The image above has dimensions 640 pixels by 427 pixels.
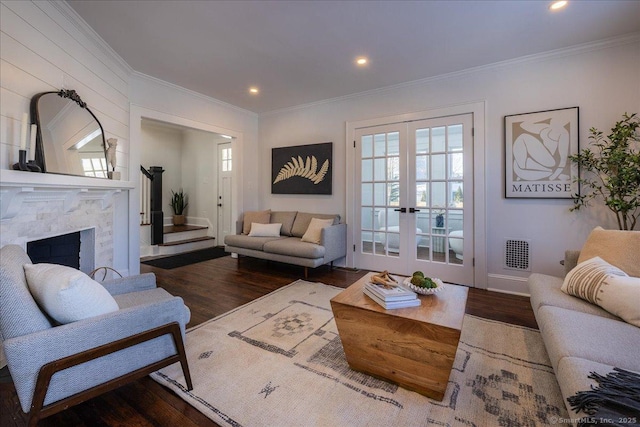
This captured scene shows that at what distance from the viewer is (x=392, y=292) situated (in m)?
1.70

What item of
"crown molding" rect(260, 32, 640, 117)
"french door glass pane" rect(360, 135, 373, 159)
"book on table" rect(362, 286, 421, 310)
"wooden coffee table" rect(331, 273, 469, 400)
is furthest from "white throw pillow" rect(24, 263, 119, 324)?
"crown molding" rect(260, 32, 640, 117)

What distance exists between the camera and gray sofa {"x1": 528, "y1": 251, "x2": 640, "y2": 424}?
3.86 feet

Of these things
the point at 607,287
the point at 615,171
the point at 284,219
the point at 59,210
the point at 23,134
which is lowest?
the point at 607,287

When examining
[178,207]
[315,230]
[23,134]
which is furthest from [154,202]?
[23,134]

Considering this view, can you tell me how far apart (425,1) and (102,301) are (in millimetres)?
2917

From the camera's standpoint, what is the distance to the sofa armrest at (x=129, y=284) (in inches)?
77.1

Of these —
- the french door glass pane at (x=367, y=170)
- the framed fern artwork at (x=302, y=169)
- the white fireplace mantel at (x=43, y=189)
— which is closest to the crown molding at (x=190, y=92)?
the framed fern artwork at (x=302, y=169)

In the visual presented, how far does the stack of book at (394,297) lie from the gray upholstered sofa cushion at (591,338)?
0.69 m

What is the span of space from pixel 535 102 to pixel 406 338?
120 inches

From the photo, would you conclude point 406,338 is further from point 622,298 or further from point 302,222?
point 302,222

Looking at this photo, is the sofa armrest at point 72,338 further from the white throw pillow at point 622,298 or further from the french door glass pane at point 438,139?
the french door glass pane at point 438,139

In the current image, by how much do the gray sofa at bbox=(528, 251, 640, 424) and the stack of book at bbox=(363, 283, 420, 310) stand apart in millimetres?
687

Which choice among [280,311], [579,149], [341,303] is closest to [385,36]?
[579,149]

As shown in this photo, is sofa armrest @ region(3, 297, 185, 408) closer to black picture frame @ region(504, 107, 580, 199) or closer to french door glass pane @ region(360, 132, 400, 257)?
french door glass pane @ region(360, 132, 400, 257)
